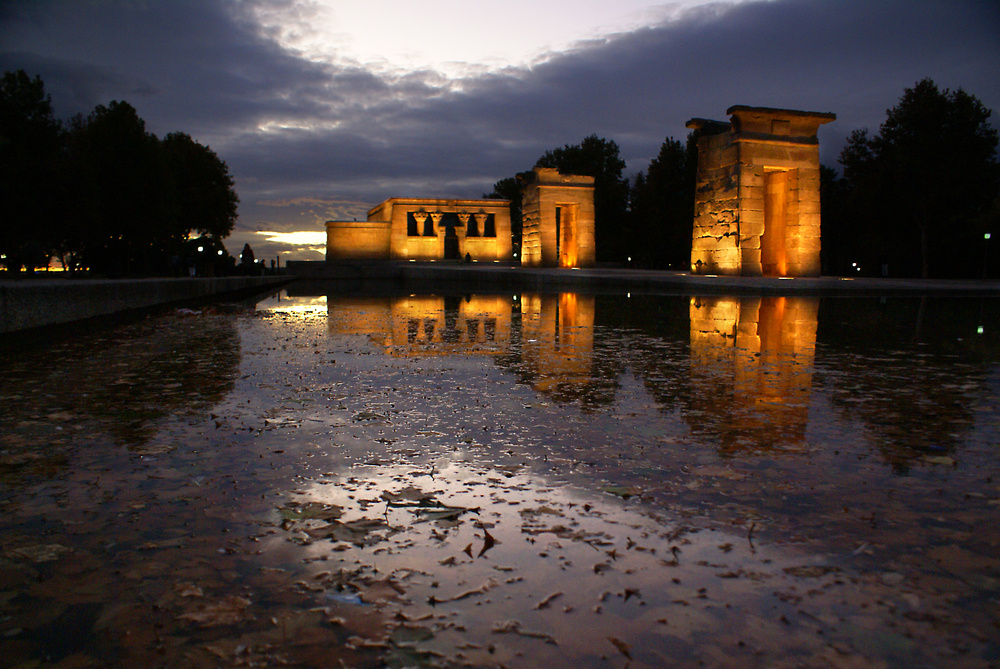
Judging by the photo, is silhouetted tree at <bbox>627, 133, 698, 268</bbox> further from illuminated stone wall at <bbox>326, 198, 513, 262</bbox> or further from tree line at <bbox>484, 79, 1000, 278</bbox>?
illuminated stone wall at <bbox>326, 198, 513, 262</bbox>

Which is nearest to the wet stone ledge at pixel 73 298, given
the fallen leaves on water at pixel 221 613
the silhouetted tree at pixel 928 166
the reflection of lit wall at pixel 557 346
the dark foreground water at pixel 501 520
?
the dark foreground water at pixel 501 520

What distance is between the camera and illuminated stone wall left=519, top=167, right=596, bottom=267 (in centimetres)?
3225

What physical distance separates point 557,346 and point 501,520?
4.70m

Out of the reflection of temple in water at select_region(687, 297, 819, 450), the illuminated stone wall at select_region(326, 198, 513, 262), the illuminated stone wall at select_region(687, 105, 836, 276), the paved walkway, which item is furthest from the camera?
the illuminated stone wall at select_region(326, 198, 513, 262)

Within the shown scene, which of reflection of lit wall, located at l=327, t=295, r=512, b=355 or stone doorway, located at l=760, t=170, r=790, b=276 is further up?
stone doorway, located at l=760, t=170, r=790, b=276

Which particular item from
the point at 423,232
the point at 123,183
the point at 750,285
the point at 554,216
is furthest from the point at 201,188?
the point at 750,285

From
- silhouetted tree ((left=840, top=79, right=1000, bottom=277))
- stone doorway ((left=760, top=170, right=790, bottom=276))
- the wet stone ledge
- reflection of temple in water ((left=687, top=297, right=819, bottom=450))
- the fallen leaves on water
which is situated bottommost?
the fallen leaves on water

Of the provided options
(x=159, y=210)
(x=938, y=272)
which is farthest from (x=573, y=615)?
(x=938, y=272)

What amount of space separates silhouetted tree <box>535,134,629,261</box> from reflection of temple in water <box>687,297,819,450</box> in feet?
162

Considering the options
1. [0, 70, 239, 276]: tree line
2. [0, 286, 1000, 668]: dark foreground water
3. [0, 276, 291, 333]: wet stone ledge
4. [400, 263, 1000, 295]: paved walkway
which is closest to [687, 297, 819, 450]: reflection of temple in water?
[0, 286, 1000, 668]: dark foreground water

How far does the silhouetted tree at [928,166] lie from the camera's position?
113 feet

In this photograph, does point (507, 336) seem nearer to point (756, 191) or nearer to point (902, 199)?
point (756, 191)

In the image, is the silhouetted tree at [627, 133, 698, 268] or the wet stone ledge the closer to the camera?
the wet stone ledge

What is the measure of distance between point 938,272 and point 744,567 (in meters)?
47.5
